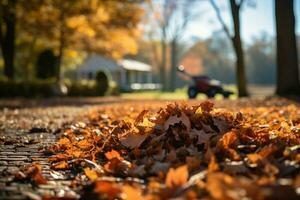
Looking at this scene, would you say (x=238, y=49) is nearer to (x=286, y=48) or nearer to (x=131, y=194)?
(x=286, y=48)

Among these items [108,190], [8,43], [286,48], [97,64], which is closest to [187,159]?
[108,190]

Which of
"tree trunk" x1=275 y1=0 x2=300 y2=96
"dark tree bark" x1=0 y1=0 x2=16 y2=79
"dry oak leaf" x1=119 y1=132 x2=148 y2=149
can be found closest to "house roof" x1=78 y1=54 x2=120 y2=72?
"dark tree bark" x1=0 y1=0 x2=16 y2=79

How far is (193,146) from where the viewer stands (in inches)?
149

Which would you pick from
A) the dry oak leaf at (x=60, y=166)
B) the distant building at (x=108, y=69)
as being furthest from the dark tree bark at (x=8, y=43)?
the dry oak leaf at (x=60, y=166)

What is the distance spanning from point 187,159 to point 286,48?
1559 centimetres

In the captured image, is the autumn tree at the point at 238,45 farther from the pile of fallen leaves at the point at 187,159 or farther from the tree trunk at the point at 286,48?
the pile of fallen leaves at the point at 187,159

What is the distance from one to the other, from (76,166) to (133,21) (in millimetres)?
26208

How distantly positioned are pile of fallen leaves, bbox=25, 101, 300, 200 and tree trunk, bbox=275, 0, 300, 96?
13899mm

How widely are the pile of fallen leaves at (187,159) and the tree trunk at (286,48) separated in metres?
13.9

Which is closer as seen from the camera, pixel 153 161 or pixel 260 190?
pixel 260 190

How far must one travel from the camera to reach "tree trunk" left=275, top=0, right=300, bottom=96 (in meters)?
17.6

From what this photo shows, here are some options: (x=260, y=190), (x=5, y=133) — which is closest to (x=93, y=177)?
(x=260, y=190)

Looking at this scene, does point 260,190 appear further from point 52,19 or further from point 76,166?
point 52,19

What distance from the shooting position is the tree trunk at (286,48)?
1761 centimetres
